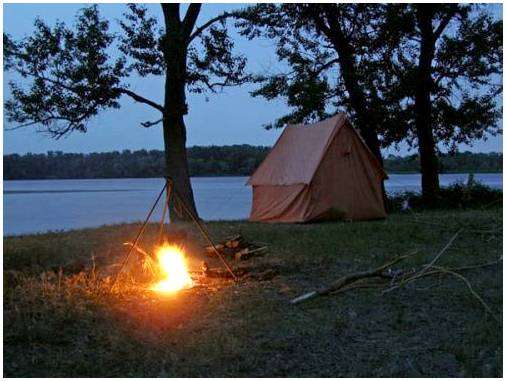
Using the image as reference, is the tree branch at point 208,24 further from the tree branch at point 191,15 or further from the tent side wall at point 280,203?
the tent side wall at point 280,203

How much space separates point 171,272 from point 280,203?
7.06 metres

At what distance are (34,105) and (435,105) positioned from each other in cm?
1054

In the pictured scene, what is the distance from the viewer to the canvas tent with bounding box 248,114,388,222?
43.3ft

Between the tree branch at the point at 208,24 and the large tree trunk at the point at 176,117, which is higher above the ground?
the tree branch at the point at 208,24

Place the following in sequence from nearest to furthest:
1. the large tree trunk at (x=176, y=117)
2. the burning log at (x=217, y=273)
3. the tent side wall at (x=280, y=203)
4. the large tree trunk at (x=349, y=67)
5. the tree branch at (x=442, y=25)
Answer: the burning log at (x=217, y=273), the tent side wall at (x=280, y=203), the large tree trunk at (x=176, y=117), the large tree trunk at (x=349, y=67), the tree branch at (x=442, y=25)

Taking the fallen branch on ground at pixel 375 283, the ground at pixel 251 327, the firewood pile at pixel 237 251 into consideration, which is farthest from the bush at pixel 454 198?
the fallen branch on ground at pixel 375 283

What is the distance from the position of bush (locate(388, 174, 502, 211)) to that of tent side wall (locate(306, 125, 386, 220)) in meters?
3.80

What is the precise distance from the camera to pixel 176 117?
14.2 meters

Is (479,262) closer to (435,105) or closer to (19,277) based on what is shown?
(19,277)

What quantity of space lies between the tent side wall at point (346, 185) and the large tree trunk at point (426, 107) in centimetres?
420

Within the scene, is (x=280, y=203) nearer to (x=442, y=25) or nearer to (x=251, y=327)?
(x=442, y=25)

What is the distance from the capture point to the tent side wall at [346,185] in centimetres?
1321

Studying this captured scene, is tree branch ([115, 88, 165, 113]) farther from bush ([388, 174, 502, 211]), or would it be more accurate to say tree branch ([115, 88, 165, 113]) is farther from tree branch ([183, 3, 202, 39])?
bush ([388, 174, 502, 211])

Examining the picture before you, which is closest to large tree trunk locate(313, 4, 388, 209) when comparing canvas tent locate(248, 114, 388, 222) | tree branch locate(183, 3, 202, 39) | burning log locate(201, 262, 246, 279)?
canvas tent locate(248, 114, 388, 222)
